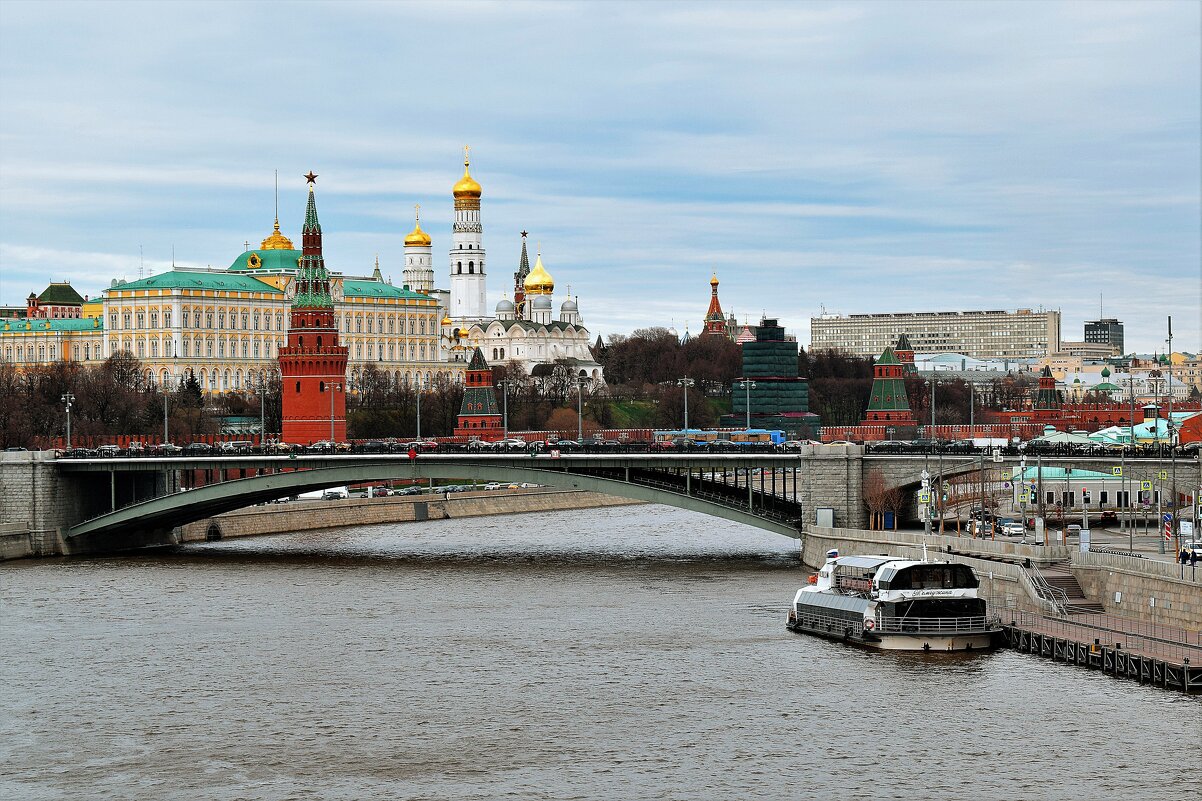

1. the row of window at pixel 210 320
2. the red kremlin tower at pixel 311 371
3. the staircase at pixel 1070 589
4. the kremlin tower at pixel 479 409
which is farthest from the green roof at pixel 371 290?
the staircase at pixel 1070 589

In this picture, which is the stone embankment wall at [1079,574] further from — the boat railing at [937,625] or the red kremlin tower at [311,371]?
the red kremlin tower at [311,371]

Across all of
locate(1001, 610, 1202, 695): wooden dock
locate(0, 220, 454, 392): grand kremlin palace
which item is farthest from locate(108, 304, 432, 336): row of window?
locate(1001, 610, 1202, 695): wooden dock

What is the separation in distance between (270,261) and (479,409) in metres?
49.7

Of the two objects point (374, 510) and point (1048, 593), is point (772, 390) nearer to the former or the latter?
point (374, 510)

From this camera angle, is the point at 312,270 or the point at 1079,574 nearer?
the point at 1079,574

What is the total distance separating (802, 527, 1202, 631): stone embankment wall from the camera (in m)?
39.8

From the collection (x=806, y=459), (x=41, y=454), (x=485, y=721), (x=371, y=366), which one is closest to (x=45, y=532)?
(x=41, y=454)

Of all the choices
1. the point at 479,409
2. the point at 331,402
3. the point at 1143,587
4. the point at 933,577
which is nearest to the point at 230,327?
the point at 479,409

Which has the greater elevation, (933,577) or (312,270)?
(312,270)

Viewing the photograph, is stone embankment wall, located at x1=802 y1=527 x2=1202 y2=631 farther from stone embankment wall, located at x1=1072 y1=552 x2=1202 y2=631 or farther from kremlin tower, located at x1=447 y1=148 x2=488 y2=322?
kremlin tower, located at x1=447 y1=148 x2=488 y2=322

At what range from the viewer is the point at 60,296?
645ft

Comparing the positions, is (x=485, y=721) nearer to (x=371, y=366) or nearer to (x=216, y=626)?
(x=216, y=626)

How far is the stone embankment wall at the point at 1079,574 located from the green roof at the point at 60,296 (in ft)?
504

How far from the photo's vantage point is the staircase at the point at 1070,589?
143 feet
